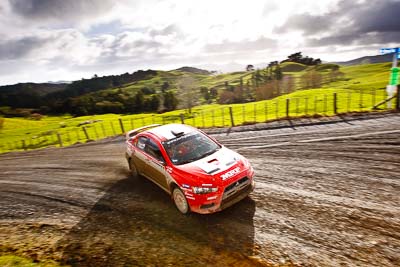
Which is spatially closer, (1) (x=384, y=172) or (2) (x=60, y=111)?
(1) (x=384, y=172)

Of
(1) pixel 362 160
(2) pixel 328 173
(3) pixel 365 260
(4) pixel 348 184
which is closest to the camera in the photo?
(3) pixel 365 260

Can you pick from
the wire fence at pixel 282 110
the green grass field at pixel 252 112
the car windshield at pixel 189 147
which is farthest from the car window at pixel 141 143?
the green grass field at pixel 252 112

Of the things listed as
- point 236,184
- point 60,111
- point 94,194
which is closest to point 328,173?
point 236,184

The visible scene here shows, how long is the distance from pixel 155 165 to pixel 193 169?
5.67 feet

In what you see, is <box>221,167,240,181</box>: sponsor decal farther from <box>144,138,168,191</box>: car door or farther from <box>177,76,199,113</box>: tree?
<box>177,76,199,113</box>: tree

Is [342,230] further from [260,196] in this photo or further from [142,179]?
[142,179]

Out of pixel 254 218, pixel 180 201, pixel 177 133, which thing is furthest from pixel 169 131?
pixel 254 218

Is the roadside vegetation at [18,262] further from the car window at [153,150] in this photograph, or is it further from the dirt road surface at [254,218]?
the car window at [153,150]

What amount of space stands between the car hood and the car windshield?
0.87 feet

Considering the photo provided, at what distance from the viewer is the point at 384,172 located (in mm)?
7594

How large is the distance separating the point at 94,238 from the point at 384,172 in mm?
8281

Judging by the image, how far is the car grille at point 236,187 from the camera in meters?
6.23

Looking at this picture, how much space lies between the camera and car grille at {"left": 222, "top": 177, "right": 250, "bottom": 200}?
6230mm

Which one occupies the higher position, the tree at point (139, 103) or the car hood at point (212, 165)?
the car hood at point (212, 165)
